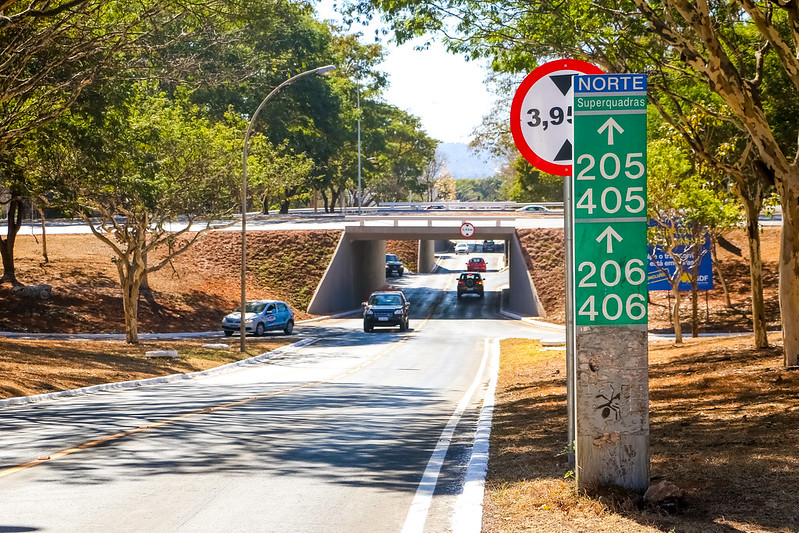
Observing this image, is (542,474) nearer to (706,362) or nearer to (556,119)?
(556,119)

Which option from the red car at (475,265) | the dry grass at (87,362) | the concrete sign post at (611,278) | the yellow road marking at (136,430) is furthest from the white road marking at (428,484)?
the red car at (475,265)

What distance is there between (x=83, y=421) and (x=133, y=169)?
16.8 m

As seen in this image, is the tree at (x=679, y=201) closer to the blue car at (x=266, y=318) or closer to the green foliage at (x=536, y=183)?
the blue car at (x=266, y=318)

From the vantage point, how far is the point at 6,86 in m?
18.9

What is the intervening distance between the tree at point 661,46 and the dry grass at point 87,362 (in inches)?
410

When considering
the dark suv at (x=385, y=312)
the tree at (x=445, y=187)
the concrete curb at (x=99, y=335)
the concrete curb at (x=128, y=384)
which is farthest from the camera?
the tree at (x=445, y=187)

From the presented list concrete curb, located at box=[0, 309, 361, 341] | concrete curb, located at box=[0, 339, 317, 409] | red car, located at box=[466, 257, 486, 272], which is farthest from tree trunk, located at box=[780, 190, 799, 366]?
red car, located at box=[466, 257, 486, 272]

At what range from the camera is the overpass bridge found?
5425cm

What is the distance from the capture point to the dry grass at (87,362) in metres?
20.3

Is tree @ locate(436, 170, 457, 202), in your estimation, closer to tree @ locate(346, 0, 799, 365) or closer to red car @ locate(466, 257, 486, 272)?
red car @ locate(466, 257, 486, 272)

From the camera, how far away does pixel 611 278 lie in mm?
6750

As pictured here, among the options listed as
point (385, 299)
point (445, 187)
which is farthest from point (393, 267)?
point (445, 187)

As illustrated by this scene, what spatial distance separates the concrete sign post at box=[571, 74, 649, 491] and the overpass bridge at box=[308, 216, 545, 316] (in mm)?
44985

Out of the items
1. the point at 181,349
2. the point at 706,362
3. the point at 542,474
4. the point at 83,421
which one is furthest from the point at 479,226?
the point at 542,474
